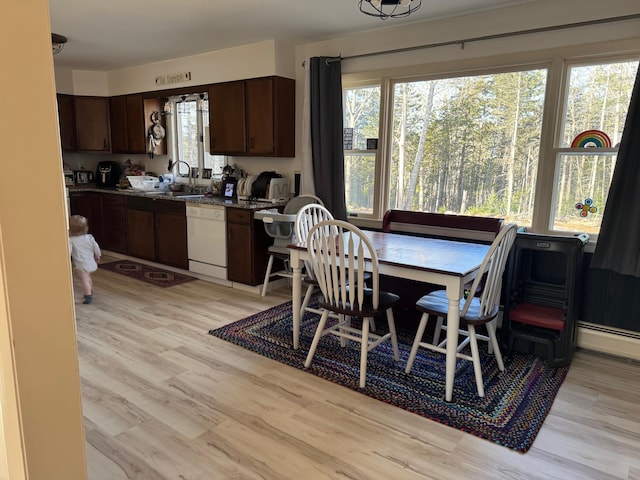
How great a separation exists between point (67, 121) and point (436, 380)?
18.4 ft

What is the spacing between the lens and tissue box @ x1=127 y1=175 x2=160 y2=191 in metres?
5.48

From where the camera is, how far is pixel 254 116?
4.51 metres

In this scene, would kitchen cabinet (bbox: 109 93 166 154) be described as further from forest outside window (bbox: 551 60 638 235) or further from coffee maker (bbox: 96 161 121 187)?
forest outside window (bbox: 551 60 638 235)

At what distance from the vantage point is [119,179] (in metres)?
6.26

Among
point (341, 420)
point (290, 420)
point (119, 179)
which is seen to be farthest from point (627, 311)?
point (119, 179)

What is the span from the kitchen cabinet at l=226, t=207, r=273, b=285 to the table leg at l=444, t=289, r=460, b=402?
231cm

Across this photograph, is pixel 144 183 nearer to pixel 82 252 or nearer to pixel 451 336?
pixel 82 252

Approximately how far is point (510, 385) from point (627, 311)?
1.07 m

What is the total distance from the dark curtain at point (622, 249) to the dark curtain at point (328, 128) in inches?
80.2

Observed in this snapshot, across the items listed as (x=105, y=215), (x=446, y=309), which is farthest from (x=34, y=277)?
(x=105, y=215)

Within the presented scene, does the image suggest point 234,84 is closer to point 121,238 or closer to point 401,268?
point 121,238

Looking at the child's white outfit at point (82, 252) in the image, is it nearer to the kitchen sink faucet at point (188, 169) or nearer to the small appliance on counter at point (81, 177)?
the kitchen sink faucet at point (188, 169)

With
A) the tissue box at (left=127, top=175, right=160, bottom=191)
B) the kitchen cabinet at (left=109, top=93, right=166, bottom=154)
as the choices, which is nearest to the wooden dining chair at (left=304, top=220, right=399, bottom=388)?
the tissue box at (left=127, top=175, right=160, bottom=191)

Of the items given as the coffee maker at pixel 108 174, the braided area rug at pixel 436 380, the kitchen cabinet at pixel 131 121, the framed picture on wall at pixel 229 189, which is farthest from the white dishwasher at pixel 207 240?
the coffee maker at pixel 108 174
